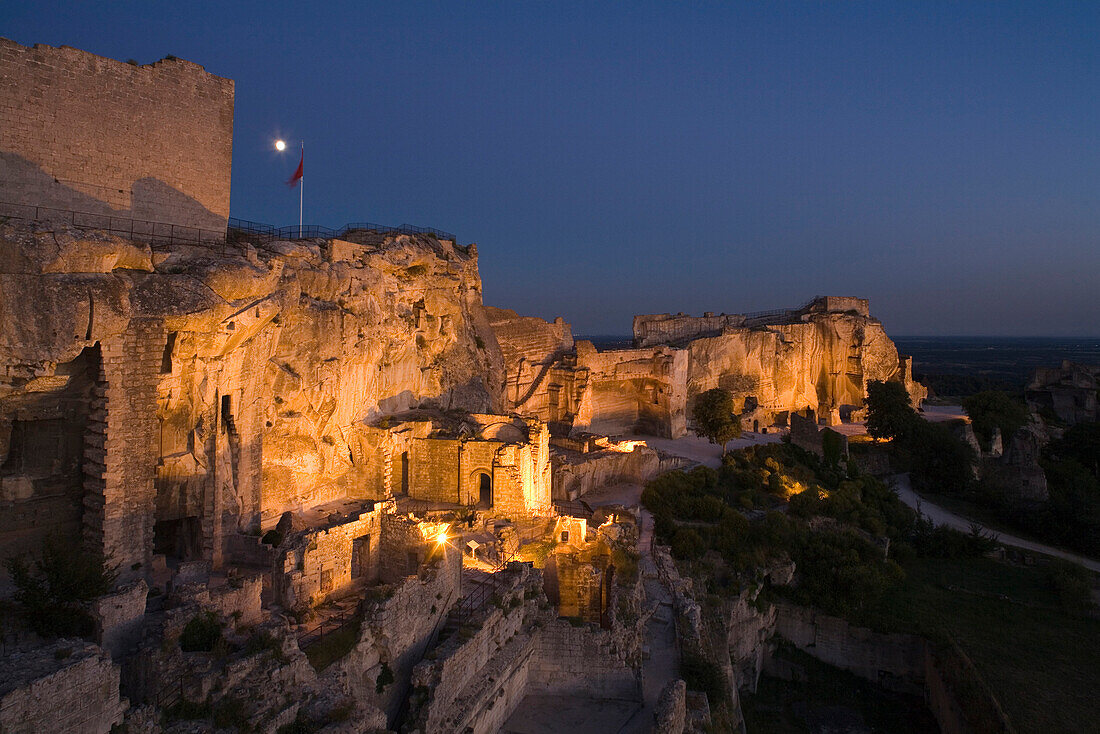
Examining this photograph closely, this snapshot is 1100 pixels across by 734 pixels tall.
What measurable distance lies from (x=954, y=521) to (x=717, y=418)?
1034 cm

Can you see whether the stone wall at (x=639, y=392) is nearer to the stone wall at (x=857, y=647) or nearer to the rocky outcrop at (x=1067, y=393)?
the stone wall at (x=857, y=647)

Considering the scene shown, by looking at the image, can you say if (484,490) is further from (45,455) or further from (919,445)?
(919,445)

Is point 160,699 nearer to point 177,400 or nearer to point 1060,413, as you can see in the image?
point 177,400

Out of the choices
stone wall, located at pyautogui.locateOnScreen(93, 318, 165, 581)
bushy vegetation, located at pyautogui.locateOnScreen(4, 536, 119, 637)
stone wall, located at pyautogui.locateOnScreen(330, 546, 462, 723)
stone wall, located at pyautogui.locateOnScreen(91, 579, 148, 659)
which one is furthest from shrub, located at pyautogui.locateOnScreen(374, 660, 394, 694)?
stone wall, located at pyautogui.locateOnScreen(93, 318, 165, 581)

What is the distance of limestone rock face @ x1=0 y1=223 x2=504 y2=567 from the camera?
11242 millimetres

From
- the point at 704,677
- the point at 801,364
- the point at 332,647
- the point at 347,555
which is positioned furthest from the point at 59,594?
the point at 801,364

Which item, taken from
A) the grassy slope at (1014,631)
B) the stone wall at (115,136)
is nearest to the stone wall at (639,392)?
the grassy slope at (1014,631)

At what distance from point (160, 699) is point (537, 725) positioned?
6.34 meters

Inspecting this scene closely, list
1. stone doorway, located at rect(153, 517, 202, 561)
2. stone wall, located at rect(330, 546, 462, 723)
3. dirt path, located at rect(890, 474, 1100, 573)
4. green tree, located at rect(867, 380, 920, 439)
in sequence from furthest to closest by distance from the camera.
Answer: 1. green tree, located at rect(867, 380, 920, 439)
2. dirt path, located at rect(890, 474, 1100, 573)
3. stone doorway, located at rect(153, 517, 202, 561)
4. stone wall, located at rect(330, 546, 462, 723)

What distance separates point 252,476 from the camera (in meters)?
15.7

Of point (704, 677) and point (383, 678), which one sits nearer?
point (383, 678)

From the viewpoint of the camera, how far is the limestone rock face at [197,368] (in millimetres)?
11242

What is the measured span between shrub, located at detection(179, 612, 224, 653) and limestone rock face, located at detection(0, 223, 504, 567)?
3.94m

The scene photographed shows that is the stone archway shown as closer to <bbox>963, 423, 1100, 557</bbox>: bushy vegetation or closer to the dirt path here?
→ the dirt path
